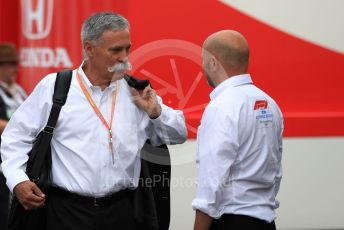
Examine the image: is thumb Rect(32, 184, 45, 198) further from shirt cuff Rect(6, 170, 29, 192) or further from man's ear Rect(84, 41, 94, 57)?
man's ear Rect(84, 41, 94, 57)

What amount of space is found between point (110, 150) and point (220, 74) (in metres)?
0.65

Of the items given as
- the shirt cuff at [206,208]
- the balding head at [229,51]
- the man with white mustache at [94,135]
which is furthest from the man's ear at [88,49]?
the shirt cuff at [206,208]

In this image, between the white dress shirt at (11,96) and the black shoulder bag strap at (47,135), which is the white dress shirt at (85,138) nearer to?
the black shoulder bag strap at (47,135)

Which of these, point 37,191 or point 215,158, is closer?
point 215,158

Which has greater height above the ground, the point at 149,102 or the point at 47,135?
the point at 149,102

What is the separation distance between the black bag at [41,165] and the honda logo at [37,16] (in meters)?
1.75

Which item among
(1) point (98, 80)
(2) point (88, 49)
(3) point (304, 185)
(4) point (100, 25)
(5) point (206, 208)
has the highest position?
(4) point (100, 25)

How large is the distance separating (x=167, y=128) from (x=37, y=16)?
2035 mm

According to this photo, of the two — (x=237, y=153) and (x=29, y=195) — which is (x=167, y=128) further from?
(x=29, y=195)

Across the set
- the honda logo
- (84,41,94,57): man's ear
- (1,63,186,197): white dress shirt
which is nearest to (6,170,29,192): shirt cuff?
(1,63,186,197): white dress shirt

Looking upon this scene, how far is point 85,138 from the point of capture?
372 cm

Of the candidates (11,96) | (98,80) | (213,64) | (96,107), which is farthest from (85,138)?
(11,96)

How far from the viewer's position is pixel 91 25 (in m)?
3.82

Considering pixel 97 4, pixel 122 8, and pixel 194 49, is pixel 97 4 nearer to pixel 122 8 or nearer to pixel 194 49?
pixel 122 8
